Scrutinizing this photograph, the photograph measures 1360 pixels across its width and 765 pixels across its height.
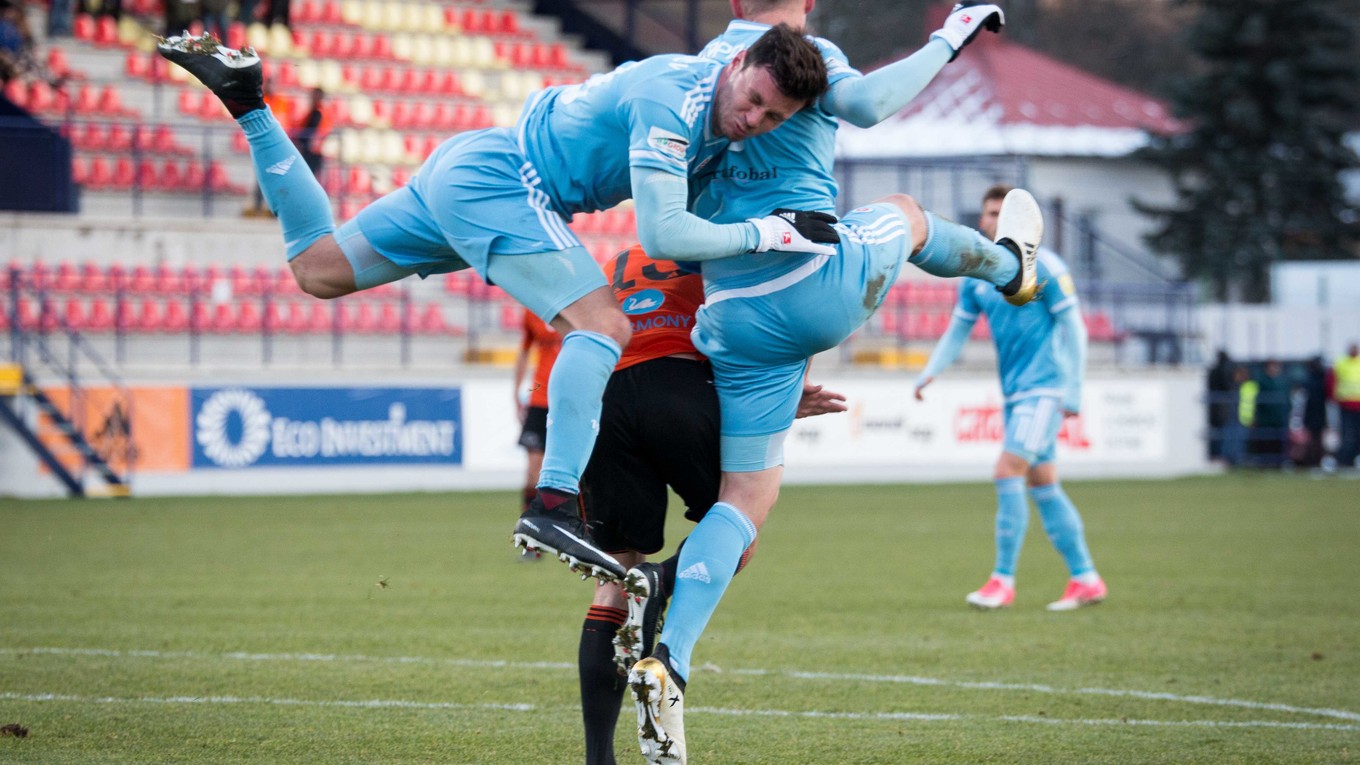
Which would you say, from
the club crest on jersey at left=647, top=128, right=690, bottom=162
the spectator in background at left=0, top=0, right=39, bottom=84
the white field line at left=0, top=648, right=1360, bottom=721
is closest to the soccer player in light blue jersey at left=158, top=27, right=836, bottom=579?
the club crest on jersey at left=647, top=128, right=690, bottom=162

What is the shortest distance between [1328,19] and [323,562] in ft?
113

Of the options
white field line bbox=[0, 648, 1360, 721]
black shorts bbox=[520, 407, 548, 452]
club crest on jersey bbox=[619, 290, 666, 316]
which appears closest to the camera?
club crest on jersey bbox=[619, 290, 666, 316]

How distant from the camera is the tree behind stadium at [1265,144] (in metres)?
39.4

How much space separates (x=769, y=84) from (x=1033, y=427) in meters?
5.33

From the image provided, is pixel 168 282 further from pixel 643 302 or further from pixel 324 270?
pixel 643 302

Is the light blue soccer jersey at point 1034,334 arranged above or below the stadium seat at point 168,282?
below

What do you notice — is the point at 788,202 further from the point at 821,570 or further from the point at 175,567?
the point at 175,567

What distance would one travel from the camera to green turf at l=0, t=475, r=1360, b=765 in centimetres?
531

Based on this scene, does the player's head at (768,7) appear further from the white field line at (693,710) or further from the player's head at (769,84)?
the white field line at (693,710)

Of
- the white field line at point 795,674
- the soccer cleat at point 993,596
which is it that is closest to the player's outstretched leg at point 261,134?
the white field line at point 795,674

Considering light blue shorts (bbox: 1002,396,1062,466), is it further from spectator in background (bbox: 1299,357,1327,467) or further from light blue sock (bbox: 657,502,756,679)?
spectator in background (bbox: 1299,357,1327,467)

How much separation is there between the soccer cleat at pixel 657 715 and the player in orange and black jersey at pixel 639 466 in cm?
32

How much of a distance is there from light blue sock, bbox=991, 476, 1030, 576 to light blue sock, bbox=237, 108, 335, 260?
206 inches

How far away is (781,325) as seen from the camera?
15.5 ft
